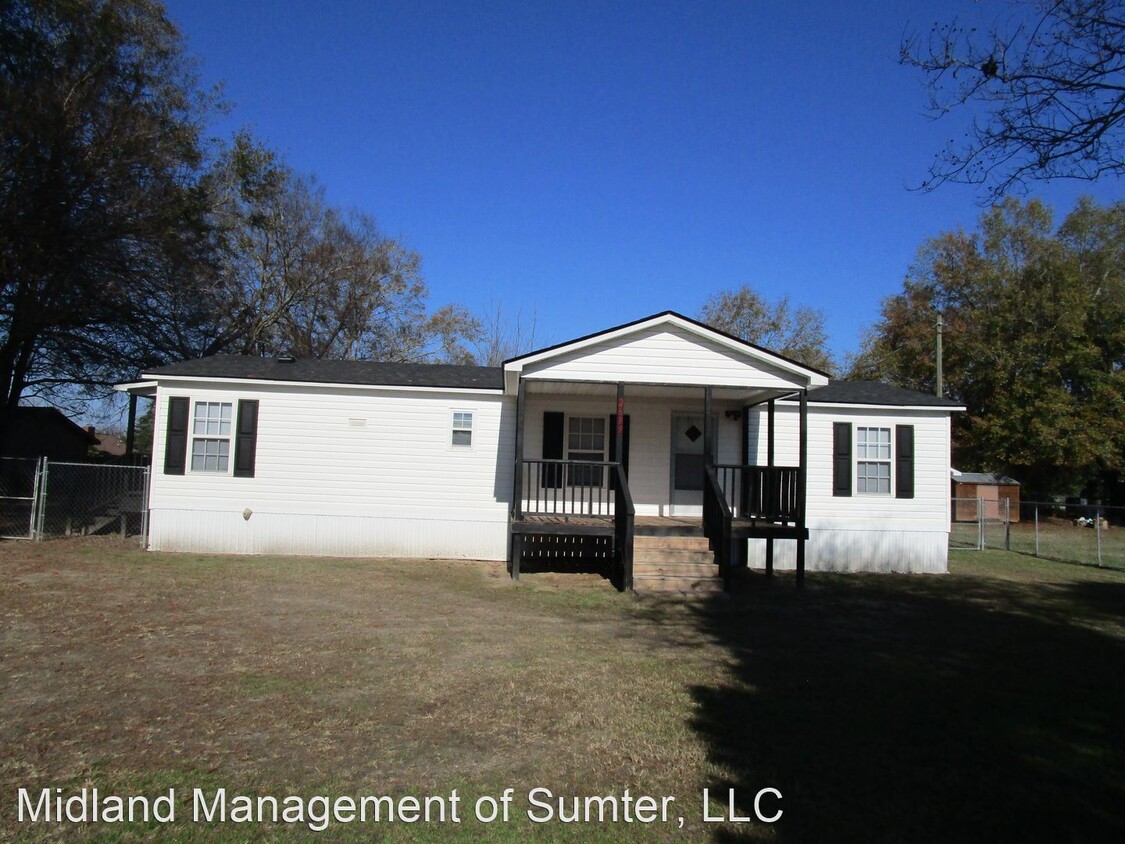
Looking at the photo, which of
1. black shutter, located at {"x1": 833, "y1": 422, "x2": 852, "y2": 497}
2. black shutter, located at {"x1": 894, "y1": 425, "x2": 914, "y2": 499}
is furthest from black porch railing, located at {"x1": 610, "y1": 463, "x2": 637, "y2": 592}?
black shutter, located at {"x1": 894, "y1": 425, "x2": 914, "y2": 499}

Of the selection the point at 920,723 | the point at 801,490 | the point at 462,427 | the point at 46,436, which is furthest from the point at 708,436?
the point at 46,436

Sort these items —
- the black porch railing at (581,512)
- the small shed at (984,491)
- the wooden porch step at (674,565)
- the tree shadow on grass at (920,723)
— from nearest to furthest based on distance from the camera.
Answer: the tree shadow on grass at (920,723)
the wooden porch step at (674,565)
the black porch railing at (581,512)
the small shed at (984,491)

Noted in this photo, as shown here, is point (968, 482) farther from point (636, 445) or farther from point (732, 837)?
point (732, 837)

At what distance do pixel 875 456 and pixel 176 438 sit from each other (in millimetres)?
12939

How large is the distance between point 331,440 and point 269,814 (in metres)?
10.7

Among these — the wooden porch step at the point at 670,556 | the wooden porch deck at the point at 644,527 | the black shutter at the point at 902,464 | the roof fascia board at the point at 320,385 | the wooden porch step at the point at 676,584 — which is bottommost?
the wooden porch step at the point at 676,584

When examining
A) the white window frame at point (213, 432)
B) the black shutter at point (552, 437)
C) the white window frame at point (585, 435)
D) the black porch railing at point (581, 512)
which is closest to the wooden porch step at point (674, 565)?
the black porch railing at point (581, 512)

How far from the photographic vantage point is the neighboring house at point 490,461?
1398 centimetres

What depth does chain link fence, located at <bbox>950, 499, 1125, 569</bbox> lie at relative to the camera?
1794 centimetres

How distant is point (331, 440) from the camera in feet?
46.7

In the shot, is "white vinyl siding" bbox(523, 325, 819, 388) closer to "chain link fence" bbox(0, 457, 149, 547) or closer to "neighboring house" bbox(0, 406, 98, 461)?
"chain link fence" bbox(0, 457, 149, 547)

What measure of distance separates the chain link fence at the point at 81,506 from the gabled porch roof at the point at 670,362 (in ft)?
27.7

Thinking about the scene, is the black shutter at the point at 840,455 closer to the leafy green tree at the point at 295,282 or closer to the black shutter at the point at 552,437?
the black shutter at the point at 552,437

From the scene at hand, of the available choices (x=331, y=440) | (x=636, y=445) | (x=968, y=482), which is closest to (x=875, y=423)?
(x=636, y=445)
